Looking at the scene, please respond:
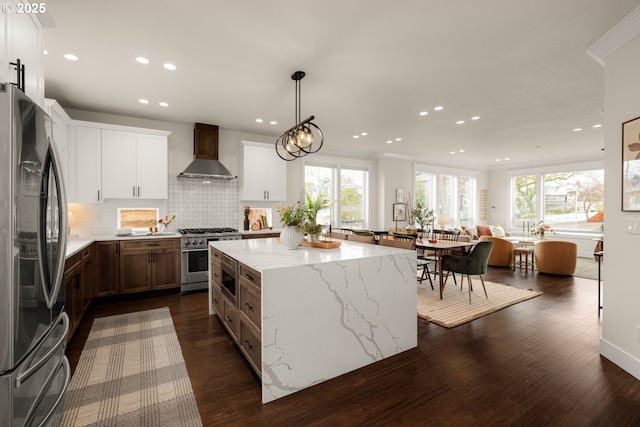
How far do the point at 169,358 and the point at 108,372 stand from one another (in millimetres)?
447

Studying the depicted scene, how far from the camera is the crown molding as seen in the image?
2.30m

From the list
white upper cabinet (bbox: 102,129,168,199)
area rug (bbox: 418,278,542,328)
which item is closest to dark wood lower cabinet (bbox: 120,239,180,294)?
white upper cabinet (bbox: 102,129,168,199)

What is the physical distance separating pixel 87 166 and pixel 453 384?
526cm

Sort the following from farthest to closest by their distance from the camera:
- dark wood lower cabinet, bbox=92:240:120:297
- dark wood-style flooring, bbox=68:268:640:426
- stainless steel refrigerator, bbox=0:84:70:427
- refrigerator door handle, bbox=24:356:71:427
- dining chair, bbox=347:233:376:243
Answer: dark wood lower cabinet, bbox=92:240:120:297
dining chair, bbox=347:233:376:243
dark wood-style flooring, bbox=68:268:640:426
refrigerator door handle, bbox=24:356:71:427
stainless steel refrigerator, bbox=0:84:70:427

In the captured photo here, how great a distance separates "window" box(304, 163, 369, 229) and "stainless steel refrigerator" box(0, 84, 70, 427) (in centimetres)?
547

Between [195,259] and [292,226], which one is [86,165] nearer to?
[195,259]

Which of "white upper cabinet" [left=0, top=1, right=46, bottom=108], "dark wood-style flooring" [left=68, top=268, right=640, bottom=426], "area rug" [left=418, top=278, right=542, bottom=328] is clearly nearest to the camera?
"white upper cabinet" [left=0, top=1, right=46, bottom=108]

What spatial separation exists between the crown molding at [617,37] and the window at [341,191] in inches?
194

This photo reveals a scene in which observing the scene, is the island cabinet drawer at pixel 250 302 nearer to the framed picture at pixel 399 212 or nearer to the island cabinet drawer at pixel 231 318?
the island cabinet drawer at pixel 231 318

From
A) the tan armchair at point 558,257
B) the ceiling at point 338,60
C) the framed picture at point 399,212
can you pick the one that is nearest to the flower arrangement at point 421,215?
the framed picture at point 399,212

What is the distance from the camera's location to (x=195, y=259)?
4.76 metres

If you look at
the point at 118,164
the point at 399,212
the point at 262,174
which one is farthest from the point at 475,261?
the point at 118,164

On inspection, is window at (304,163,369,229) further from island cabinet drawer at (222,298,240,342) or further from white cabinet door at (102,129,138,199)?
island cabinet drawer at (222,298,240,342)

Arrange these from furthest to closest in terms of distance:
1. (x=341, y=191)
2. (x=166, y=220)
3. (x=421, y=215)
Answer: (x=341, y=191) → (x=421, y=215) → (x=166, y=220)
